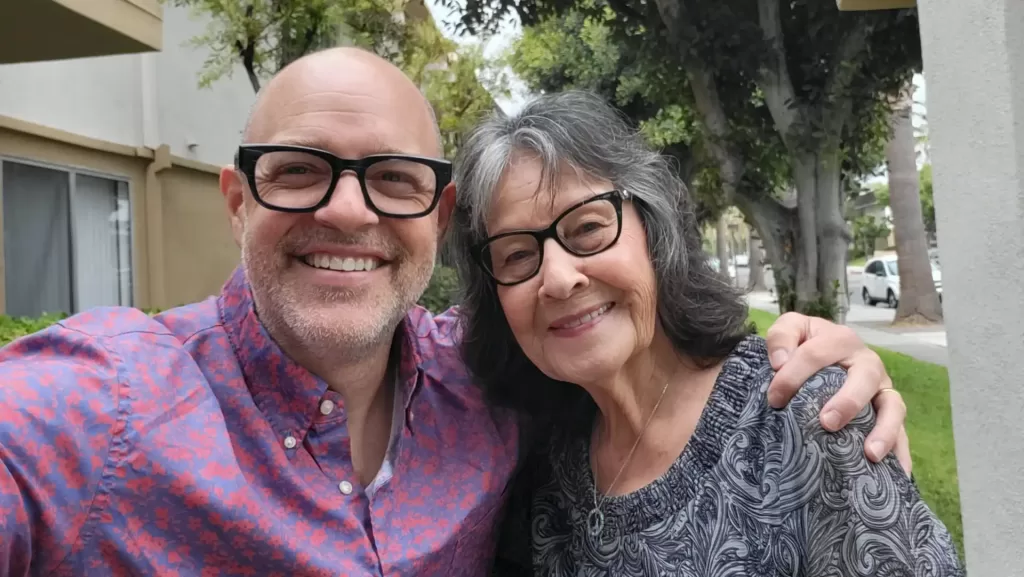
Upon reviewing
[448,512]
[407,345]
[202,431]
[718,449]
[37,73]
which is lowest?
[448,512]

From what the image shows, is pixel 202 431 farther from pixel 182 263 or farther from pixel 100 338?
pixel 182 263

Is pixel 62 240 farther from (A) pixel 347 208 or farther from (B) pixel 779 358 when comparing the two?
(B) pixel 779 358

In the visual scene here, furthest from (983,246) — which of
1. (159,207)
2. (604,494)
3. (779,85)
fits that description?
(159,207)

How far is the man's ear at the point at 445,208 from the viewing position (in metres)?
2.19

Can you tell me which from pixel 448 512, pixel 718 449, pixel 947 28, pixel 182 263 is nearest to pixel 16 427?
pixel 448 512

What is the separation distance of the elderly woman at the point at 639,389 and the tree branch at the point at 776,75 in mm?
5245

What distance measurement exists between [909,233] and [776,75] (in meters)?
12.9

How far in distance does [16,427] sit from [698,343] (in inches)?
60.1

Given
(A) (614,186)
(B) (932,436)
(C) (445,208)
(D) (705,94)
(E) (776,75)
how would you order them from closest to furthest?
(A) (614,186), (C) (445,208), (E) (776,75), (B) (932,436), (D) (705,94)

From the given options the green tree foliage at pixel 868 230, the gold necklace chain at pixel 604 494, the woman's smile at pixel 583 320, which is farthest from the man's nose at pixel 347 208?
the green tree foliage at pixel 868 230

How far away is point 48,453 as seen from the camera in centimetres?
139

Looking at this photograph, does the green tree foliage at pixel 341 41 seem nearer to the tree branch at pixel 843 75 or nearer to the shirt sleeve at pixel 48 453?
the tree branch at pixel 843 75

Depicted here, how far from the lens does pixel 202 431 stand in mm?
1597

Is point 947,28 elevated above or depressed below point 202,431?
above
